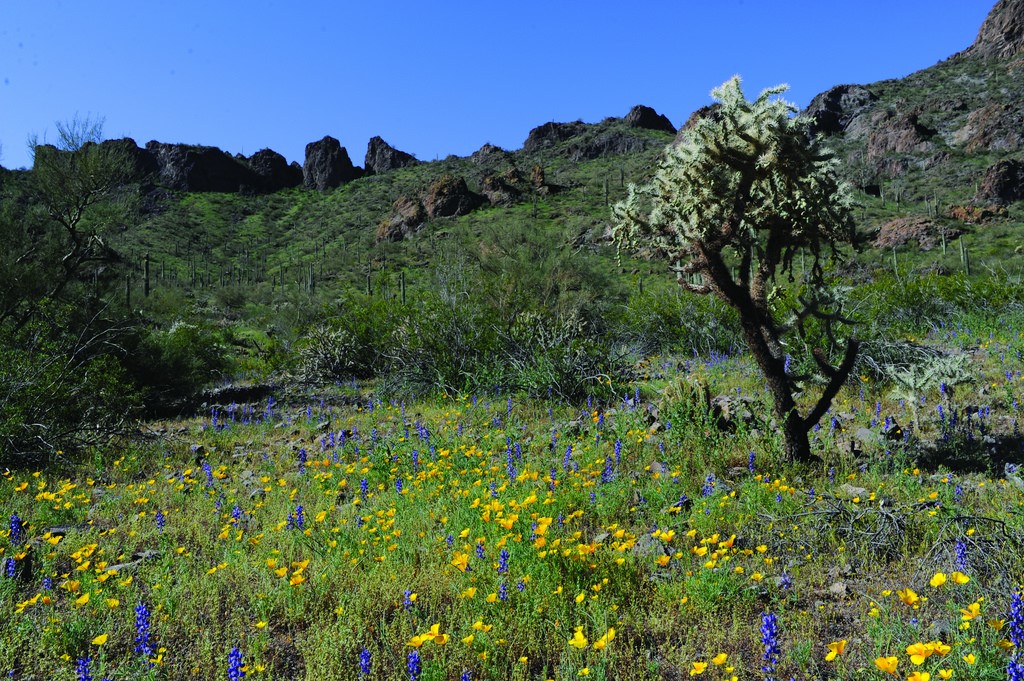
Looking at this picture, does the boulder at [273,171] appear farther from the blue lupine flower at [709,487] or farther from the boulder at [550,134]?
the blue lupine flower at [709,487]

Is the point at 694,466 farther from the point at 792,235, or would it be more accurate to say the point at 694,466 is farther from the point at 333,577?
the point at 333,577

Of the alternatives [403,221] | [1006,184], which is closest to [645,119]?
[403,221]

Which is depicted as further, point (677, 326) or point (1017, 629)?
point (677, 326)

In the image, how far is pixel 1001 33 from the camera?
3164 inches

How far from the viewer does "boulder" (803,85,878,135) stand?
84794 mm

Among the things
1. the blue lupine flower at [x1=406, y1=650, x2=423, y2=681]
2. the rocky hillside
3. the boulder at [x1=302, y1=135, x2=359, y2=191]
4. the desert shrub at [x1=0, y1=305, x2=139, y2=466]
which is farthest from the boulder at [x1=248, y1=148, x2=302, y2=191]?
the blue lupine flower at [x1=406, y1=650, x2=423, y2=681]

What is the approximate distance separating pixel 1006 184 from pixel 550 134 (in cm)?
7645

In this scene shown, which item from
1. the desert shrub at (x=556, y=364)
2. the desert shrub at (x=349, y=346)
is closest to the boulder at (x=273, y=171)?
the desert shrub at (x=349, y=346)

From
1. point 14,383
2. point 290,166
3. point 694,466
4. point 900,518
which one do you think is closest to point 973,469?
point 900,518

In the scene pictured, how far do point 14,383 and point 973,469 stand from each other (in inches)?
369

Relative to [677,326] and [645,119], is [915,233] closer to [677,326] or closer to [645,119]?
[677,326]

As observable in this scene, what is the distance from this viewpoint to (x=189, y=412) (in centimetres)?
998

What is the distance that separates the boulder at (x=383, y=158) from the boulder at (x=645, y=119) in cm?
4348

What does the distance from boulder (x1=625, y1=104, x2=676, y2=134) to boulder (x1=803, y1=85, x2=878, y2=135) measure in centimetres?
3046
